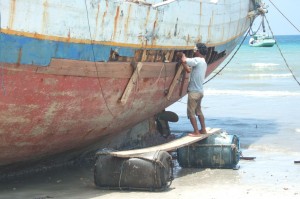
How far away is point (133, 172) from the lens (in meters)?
8.19

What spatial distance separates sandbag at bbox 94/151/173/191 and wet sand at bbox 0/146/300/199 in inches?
3.7

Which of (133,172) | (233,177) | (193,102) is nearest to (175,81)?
(193,102)

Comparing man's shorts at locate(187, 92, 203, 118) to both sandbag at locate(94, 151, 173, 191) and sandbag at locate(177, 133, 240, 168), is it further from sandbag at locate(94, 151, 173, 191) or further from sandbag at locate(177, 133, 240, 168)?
sandbag at locate(94, 151, 173, 191)

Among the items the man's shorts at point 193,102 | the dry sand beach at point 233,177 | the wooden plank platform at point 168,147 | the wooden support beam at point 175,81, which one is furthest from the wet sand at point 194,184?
the wooden support beam at point 175,81

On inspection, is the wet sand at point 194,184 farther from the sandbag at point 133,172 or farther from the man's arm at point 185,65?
the man's arm at point 185,65

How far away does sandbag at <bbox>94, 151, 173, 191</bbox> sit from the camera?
814 cm

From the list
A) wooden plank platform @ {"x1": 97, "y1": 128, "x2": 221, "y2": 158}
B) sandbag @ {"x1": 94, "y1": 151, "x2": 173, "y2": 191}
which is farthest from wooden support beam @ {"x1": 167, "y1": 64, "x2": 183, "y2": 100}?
sandbag @ {"x1": 94, "y1": 151, "x2": 173, "y2": 191}

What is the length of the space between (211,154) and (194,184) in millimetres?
1037

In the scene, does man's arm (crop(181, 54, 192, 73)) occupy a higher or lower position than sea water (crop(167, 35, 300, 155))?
higher

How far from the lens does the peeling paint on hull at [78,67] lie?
284 inches

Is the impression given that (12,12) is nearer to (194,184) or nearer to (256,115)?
(194,184)

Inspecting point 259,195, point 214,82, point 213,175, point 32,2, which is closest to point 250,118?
point 213,175

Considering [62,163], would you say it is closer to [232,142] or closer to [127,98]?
[127,98]

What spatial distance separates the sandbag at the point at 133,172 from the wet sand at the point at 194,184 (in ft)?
0.31
